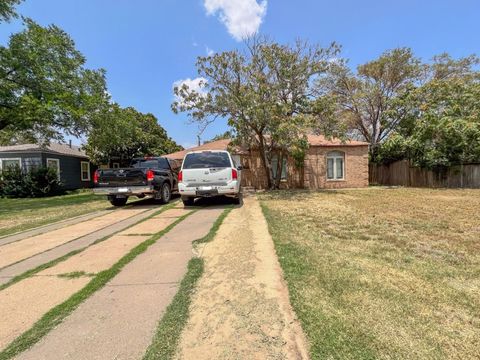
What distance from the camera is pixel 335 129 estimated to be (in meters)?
15.0

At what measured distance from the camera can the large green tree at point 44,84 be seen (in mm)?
12688

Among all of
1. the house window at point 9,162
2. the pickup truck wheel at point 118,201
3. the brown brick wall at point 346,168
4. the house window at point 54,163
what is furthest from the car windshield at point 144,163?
the house window at point 9,162

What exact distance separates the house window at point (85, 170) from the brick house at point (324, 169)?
1306cm

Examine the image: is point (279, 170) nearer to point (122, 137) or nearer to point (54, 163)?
point (122, 137)

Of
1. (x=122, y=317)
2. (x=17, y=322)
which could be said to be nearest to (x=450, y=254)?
(x=122, y=317)

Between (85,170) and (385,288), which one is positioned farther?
(85,170)

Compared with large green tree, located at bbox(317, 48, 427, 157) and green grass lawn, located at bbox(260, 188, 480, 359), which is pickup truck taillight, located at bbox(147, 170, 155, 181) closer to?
green grass lawn, located at bbox(260, 188, 480, 359)

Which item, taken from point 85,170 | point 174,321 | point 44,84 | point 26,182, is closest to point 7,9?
point 44,84

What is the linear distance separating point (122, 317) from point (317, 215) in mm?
5960

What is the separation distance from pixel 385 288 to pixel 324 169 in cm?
1735

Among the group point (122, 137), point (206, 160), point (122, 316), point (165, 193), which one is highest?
point (122, 137)

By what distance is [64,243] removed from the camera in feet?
17.8

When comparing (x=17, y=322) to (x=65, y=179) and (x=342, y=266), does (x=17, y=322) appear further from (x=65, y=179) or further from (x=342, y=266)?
(x=65, y=179)

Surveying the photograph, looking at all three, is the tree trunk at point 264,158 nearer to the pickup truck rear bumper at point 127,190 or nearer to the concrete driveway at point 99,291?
the pickup truck rear bumper at point 127,190
